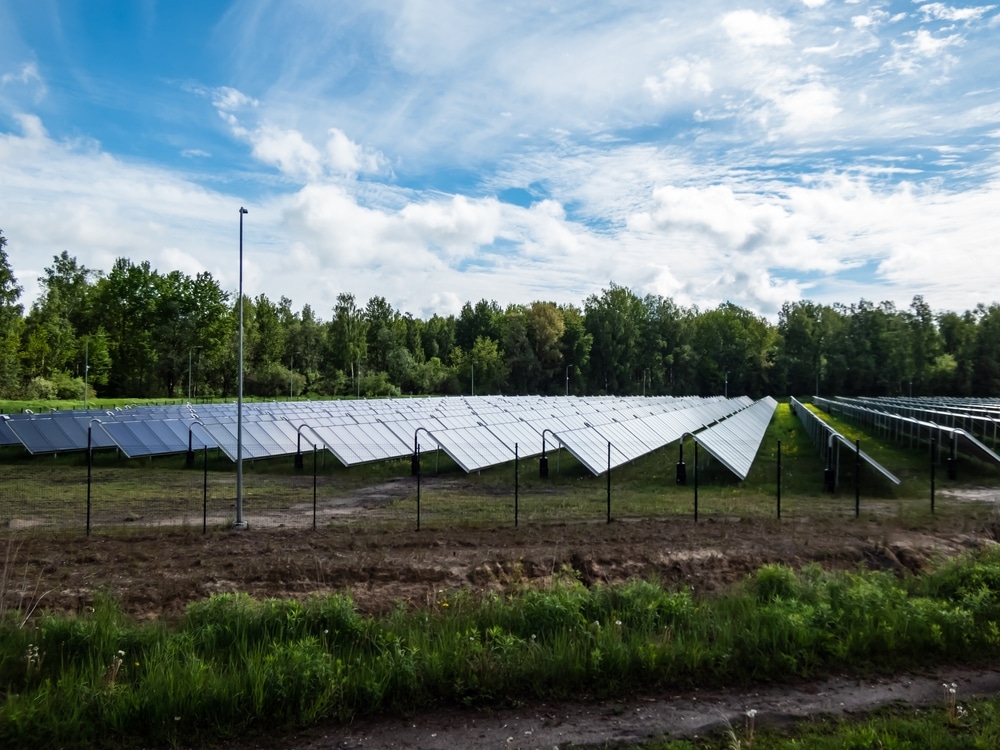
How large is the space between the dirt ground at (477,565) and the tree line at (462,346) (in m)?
61.9

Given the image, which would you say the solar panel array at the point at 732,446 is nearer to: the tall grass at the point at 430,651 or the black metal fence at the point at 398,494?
the black metal fence at the point at 398,494

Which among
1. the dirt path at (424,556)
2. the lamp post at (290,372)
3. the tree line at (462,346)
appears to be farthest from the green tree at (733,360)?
the dirt path at (424,556)

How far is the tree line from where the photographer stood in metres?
80.2

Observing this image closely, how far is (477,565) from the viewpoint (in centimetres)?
1129

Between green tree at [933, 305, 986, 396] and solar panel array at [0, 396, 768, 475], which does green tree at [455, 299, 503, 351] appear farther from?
solar panel array at [0, 396, 768, 475]

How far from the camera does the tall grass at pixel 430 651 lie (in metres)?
6.07

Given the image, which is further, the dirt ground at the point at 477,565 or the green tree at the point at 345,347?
the green tree at the point at 345,347

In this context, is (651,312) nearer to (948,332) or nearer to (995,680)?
(948,332)

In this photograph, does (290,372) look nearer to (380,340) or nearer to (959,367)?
(380,340)

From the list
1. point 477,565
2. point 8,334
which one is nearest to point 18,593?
point 477,565

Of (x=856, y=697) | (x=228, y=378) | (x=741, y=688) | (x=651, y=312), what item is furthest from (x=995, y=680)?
(x=651, y=312)

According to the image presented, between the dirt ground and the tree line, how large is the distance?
61865 mm

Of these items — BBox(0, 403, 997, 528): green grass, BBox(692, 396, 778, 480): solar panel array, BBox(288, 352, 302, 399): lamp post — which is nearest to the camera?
BBox(0, 403, 997, 528): green grass

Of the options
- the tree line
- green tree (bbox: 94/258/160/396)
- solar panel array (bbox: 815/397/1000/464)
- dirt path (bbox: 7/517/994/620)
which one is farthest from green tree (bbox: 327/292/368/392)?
dirt path (bbox: 7/517/994/620)
